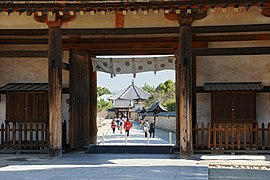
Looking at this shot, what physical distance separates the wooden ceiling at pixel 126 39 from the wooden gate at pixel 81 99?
532mm

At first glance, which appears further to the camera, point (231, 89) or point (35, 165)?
point (231, 89)

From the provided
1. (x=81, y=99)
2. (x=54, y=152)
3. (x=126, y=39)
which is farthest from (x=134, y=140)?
(x=54, y=152)

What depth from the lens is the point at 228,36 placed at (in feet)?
38.5

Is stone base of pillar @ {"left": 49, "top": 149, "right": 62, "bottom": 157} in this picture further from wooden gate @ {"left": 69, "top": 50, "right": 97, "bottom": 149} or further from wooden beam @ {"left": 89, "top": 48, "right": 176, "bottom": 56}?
wooden beam @ {"left": 89, "top": 48, "right": 176, "bottom": 56}

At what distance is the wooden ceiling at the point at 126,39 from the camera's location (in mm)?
10664

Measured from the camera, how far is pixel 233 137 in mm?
11000

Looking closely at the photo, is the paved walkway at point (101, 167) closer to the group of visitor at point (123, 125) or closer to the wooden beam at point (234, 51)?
the wooden beam at point (234, 51)

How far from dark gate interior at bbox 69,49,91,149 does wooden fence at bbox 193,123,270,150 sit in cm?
331

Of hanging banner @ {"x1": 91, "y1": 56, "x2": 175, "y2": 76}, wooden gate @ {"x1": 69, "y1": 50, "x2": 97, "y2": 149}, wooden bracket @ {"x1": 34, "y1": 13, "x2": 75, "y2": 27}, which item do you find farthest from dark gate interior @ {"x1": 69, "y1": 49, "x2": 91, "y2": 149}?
wooden bracket @ {"x1": 34, "y1": 13, "x2": 75, "y2": 27}

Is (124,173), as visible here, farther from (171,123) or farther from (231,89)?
(171,123)

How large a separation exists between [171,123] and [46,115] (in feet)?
64.8

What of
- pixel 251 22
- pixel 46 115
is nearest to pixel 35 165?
pixel 46 115

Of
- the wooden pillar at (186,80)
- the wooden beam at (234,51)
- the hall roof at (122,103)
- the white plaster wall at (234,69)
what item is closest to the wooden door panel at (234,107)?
the white plaster wall at (234,69)

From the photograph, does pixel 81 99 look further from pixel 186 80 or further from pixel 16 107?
pixel 186 80
